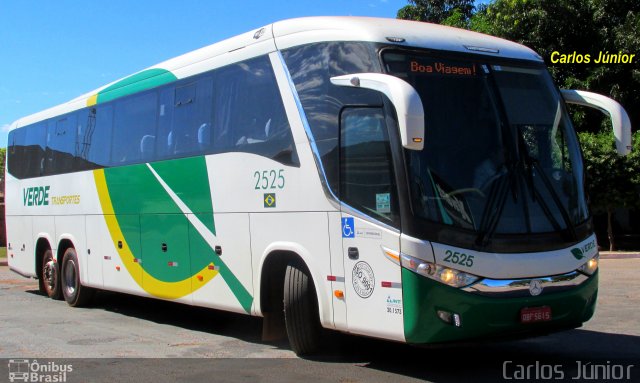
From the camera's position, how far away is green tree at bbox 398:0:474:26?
3148 cm

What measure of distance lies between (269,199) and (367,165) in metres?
1.79

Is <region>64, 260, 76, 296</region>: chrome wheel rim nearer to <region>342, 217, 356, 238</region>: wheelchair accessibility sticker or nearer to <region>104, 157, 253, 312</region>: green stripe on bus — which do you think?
<region>104, 157, 253, 312</region>: green stripe on bus

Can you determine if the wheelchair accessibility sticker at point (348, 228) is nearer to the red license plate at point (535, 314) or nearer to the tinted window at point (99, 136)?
the red license plate at point (535, 314)

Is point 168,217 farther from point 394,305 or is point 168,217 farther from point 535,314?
point 535,314

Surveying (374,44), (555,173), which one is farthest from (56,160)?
(555,173)

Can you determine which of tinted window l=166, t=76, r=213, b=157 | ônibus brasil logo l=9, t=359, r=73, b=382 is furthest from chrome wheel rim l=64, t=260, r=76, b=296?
ônibus brasil logo l=9, t=359, r=73, b=382

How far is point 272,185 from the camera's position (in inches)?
345

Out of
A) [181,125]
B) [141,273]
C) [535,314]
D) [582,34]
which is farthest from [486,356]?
[582,34]

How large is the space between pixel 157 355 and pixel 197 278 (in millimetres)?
1563

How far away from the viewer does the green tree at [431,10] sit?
31.5 metres

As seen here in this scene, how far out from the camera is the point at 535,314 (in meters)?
7.11

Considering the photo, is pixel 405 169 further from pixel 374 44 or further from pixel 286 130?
pixel 286 130

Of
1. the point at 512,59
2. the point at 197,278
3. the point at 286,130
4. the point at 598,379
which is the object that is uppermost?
the point at 512,59

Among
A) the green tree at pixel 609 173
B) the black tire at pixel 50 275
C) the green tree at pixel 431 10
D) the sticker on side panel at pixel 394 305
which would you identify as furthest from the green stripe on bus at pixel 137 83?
the green tree at pixel 431 10
